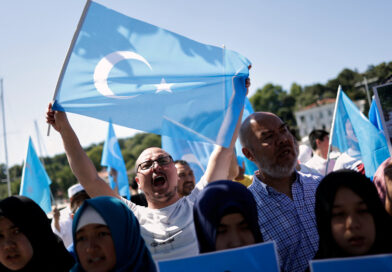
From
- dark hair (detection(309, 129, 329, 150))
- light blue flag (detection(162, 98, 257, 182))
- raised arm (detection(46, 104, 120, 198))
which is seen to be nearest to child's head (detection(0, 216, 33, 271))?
raised arm (detection(46, 104, 120, 198))

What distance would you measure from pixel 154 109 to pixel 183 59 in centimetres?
58

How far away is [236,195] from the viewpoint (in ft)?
6.46

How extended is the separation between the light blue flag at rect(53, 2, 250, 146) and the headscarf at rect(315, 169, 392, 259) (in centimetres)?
143

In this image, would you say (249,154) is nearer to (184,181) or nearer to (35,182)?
(184,181)

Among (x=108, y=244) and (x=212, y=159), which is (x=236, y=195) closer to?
(x=108, y=244)

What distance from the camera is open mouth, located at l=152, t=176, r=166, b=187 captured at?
2942 mm

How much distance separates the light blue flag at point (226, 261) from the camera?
1614 mm

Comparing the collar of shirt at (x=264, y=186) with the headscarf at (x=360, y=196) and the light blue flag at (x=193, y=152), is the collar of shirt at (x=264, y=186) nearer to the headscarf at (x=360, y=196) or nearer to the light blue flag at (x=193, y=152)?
the headscarf at (x=360, y=196)

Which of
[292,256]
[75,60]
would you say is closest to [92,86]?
[75,60]

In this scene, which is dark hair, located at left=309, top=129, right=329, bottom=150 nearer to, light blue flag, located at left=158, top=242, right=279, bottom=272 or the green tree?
light blue flag, located at left=158, top=242, right=279, bottom=272

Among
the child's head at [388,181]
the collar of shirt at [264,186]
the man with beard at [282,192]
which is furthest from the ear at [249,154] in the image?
the child's head at [388,181]

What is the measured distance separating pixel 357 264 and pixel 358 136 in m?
4.23

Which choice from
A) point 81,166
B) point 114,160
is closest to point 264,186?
point 81,166

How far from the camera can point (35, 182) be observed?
7566mm
